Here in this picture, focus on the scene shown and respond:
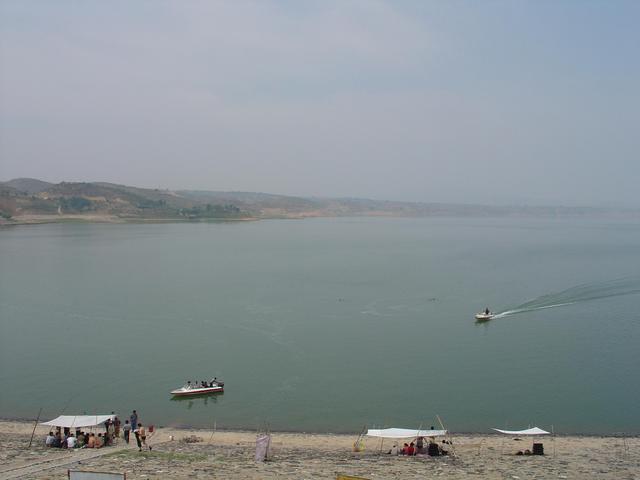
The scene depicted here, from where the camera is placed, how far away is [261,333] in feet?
121

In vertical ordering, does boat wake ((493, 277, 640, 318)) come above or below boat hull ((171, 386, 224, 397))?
above

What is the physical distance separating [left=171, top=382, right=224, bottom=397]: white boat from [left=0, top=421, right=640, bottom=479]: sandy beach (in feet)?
12.9

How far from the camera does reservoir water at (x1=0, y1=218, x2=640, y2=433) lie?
2500 centimetres

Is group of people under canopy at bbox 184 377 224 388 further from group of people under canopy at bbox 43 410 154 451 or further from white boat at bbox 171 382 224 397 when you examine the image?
group of people under canopy at bbox 43 410 154 451

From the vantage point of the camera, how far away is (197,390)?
2617cm

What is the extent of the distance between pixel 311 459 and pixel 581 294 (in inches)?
1539

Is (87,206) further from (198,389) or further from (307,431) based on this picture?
(307,431)

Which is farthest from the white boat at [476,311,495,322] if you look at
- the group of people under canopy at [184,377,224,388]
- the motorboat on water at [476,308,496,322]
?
the group of people under canopy at [184,377,224,388]

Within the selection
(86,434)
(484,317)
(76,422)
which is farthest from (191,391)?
(484,317)

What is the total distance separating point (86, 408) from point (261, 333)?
1342cm

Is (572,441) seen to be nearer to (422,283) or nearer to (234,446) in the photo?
(234,446)

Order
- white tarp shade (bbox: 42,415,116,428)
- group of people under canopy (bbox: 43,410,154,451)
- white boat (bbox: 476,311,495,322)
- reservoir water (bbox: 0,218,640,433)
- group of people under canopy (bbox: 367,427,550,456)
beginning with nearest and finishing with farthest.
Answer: group of people under canopy (bbox: 367,427,550,456), group of people under canopy (bbox: 43,410,154,451), white tarp shade (bbox: 42,415,116,428), reservoir water (bbox: 0,218,640,433), white boat (bbox: 476,311,495,322)

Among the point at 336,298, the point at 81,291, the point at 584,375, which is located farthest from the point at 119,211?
the point at 584,375

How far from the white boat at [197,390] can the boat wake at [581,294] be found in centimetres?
2222
